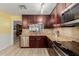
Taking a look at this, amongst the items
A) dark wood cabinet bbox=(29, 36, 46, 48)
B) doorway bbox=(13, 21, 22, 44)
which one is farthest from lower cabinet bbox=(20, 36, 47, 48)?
doorway bbox=(13, 21, 22, 44)

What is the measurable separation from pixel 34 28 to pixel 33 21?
490mm

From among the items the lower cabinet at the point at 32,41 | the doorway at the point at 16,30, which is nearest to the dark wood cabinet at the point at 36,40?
the lower cabinet at the point at 32,41

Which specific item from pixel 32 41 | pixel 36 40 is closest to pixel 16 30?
pixel 32 41

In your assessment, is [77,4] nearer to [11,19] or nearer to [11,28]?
[11,19]

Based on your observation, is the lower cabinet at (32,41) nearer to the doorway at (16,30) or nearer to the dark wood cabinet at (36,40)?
the dark wood cabinet at (36,40)

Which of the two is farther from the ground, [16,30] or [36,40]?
[16,30]

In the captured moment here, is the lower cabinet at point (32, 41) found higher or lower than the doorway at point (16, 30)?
lower

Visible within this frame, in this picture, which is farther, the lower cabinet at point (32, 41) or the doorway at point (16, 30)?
the doorway at point (16, 30)

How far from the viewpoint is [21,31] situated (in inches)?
216

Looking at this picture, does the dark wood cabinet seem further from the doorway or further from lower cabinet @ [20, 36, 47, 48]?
the doorway

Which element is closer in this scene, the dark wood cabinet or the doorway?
the dark wood cabinet

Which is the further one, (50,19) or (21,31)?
(21,31)

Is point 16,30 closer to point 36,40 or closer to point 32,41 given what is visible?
point 32,41

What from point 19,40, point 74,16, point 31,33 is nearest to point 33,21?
point 31,33
